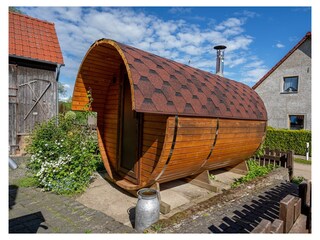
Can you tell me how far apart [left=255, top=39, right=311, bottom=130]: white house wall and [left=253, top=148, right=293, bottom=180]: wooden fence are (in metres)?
8.72

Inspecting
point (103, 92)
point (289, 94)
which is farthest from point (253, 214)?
point (289, 94)

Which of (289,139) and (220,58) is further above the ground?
(220,58)

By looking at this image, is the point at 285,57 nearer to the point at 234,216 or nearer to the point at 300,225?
the point at 234,216

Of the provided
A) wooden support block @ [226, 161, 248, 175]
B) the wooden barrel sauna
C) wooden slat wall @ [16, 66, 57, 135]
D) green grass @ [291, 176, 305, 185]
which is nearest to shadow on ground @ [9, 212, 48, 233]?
the wooden barrel sauna

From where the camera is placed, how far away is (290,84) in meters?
16.9

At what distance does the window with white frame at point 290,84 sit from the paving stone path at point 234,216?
13.2 metres

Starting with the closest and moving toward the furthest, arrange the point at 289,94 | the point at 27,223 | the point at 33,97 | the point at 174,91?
1. the point at 27,223
2. the point at 174,91
3. the point at 33,97
4. the point at 289,94

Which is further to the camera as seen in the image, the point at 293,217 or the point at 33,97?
the point at 33,97

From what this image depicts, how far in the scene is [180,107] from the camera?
14.8 ft

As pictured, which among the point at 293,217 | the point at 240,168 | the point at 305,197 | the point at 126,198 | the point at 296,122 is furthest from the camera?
the point at 296,122

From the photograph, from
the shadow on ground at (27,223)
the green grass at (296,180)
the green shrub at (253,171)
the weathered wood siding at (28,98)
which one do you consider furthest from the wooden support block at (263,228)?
the weathered wood siding at (28,98)

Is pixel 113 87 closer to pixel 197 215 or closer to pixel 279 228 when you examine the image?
pixel 197 215

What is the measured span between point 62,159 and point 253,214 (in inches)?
190

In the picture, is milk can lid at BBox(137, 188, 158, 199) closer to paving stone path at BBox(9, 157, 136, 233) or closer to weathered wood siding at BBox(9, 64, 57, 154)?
paving stone path at BBox(9, 157, 136, 233)
